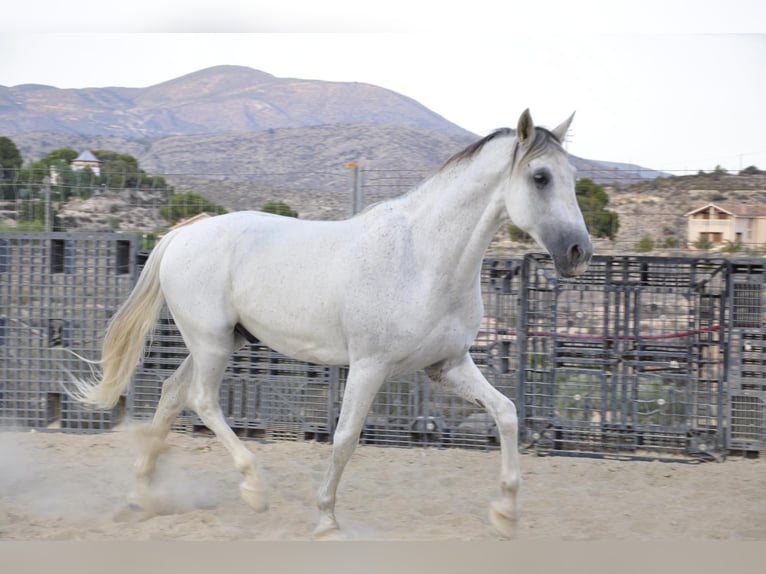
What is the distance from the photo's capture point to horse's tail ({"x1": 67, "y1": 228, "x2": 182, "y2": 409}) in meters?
4.45

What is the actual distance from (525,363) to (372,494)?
177 cm

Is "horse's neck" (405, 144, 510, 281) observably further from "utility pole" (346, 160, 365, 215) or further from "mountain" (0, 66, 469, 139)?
"mountain" (0, 66, 469, 139)

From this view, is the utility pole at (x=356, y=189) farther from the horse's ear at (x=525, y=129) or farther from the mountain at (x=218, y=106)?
the mountain at (x=218, y=106)

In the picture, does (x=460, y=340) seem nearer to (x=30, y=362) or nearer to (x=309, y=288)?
(x=309, y=288)

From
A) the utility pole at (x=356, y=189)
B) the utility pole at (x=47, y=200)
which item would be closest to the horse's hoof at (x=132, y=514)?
the utility pole at (x=356, y=189)

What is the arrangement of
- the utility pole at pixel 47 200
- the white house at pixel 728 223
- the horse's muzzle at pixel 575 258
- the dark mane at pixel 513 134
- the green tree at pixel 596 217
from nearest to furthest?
the horse's muzzle at pixel 575 258, the dark mane at pixel 513 134, the utility pole at pixel 47 200, the green tree at pixel 596 217, the white house at pixel 728 223

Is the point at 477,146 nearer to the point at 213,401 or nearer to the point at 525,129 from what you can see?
the point at 525,129

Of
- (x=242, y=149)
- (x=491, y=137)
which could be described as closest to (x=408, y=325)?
(x=491, y=137)

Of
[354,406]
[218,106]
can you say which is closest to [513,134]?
[354,406]

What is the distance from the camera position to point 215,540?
148 inches

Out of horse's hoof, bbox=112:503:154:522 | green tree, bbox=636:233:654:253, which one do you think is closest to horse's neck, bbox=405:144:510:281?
horse's hoof, bbox=112:503:154:522

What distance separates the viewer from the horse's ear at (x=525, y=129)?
10.9 feet

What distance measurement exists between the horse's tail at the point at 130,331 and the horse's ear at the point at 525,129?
2.12 metres

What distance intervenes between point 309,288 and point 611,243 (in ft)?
18.9
